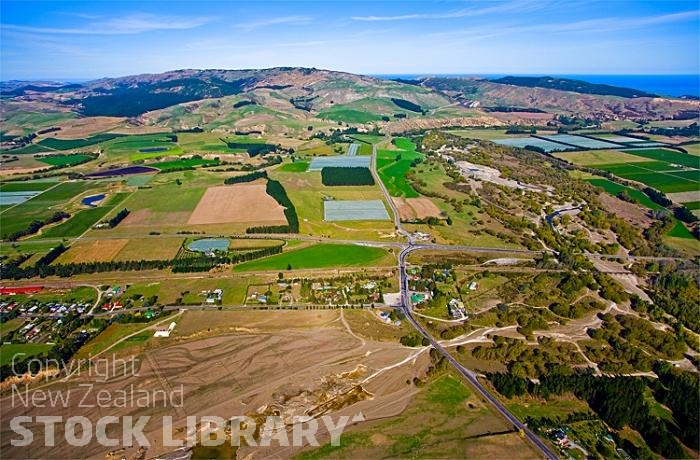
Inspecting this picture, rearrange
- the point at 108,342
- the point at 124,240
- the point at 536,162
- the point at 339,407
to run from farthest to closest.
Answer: the point at 536,162, the point at 124,240, the point at 108,342, the point at 339,407

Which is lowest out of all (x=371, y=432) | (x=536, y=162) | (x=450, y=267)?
(x=371, y=432)

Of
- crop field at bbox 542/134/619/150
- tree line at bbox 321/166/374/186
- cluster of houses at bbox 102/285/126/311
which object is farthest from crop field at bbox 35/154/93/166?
crop field at bbox 542/134/619/150

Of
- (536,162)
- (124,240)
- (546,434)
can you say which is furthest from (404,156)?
(546,434)

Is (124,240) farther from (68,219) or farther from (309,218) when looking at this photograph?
(309,218)

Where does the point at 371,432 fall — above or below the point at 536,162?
below

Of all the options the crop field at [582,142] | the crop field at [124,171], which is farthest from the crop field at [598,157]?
the crop field at [124,171]

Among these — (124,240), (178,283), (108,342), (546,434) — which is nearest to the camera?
(546,434)

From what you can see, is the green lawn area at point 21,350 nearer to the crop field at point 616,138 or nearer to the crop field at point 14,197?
the crop field at point 14,197
